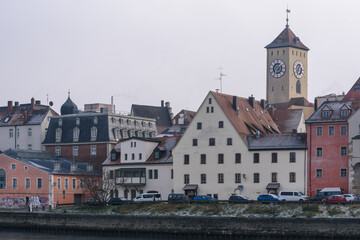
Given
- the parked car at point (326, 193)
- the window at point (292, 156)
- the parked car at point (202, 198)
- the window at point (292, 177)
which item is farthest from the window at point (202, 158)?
the parked car at point (326, 193)

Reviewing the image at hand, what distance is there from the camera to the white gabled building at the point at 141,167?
A: 110438 mm

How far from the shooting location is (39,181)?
112m

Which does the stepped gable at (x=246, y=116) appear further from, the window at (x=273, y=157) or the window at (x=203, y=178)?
the window at (x=203, y=178)

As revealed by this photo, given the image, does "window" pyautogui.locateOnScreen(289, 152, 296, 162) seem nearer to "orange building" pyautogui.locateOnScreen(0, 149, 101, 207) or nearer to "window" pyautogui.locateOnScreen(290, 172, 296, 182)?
"window" pyautogui.locateOnScreen(290, 172, 296, 182)

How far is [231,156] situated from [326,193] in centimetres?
1506

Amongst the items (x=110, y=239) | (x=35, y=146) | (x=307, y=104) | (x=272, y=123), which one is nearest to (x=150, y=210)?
(x=110, y=239)

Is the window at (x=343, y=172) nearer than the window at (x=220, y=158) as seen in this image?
Yes

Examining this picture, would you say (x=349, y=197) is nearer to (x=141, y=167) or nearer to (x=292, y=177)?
(x=292, y=177)

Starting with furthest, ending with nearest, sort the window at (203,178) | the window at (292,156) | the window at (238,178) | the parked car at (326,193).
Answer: the window at (203,178) → the window at (238,178) → the window at (292,156) → the parked car at (326,193)

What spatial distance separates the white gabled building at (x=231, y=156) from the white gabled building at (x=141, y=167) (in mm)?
3096

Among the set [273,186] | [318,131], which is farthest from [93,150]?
[318,131]

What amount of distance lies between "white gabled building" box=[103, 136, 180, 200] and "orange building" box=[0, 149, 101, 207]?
418 centimetres

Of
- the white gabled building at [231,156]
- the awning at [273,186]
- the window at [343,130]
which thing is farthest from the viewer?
the white gabled building at [231,156]

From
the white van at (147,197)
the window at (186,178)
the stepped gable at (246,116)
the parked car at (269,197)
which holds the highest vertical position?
the stepped gable at (246,116)
